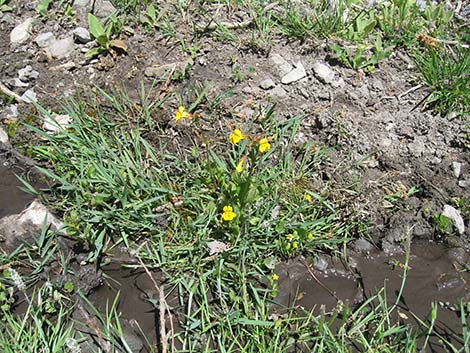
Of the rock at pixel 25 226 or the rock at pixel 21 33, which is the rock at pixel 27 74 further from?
the rock at pixel 25 226

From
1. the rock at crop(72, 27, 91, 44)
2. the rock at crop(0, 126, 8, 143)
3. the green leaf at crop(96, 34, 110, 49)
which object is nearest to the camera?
the rock at crop(0, 126, 8, 143)

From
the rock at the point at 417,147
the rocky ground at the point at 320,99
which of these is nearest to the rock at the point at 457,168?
the rocky ground at the point at 320,99

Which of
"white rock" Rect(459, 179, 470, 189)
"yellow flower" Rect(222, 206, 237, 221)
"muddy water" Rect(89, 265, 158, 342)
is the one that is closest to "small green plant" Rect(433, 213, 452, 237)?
"white rock" Rect(459, 179, 470, 189)

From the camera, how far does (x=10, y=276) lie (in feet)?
9.10

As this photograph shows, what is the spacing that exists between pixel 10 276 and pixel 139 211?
30.1 inches

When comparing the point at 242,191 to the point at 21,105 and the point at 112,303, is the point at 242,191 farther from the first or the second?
the point at 21,105

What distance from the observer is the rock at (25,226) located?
2969mm

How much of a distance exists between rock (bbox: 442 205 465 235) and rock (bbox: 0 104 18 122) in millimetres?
2879

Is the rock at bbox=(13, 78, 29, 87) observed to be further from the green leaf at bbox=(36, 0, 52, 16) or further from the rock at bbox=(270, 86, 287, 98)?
the rock at bbox=(270, 86, 287, 98)

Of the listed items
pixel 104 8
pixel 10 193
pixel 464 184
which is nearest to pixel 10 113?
pixel 10 193

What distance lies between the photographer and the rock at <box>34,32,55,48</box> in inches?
153

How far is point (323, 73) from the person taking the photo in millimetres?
3602

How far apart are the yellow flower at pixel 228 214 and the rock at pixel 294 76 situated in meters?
1.19

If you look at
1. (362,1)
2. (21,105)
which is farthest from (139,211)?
(362,1)
